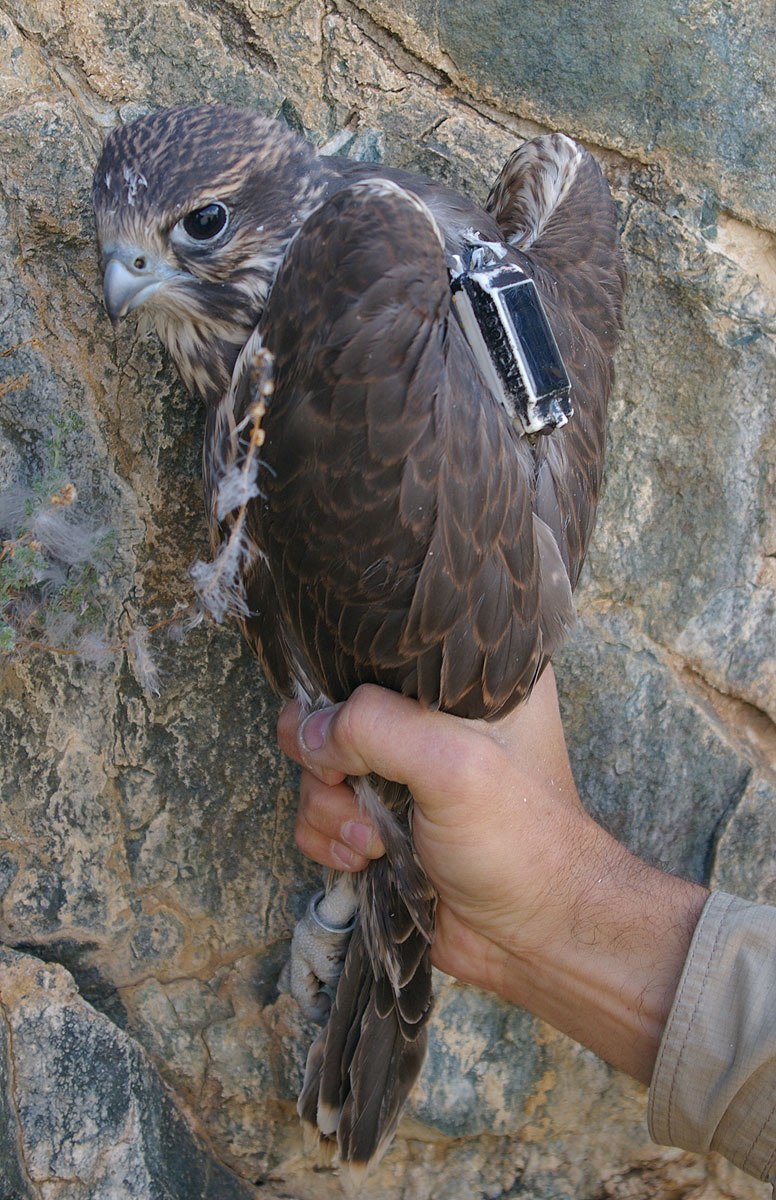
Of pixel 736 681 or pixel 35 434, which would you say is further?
pixel 736 681

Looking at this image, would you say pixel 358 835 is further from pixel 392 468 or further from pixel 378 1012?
pixel 392 468

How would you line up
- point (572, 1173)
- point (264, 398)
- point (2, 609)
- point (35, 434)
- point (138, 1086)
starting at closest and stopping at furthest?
point (264, 398)
point (2, 609)
point (35, 434)
point (138, 1086)
point (572, 1173)

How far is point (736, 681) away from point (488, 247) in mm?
1328

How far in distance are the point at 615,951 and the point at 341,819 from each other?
611mm

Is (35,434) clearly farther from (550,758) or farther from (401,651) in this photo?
(550,758)

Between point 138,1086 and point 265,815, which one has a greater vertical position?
point 265,815

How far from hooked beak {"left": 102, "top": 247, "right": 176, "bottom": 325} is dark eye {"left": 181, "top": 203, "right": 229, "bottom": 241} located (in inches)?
2.9

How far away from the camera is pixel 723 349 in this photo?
7.90 ft

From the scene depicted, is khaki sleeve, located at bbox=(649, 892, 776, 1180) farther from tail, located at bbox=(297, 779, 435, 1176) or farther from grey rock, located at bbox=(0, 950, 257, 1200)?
grey rock, located at bbox=(0, 950, 257, 1200)

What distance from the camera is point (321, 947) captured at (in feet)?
7.59

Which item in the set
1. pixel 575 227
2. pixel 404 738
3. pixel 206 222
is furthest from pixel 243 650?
pixel 575 227

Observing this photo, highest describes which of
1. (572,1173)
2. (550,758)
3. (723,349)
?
(723,349)

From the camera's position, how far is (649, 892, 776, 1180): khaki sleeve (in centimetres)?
188

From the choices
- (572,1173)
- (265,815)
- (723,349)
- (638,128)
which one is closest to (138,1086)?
(265,815)
